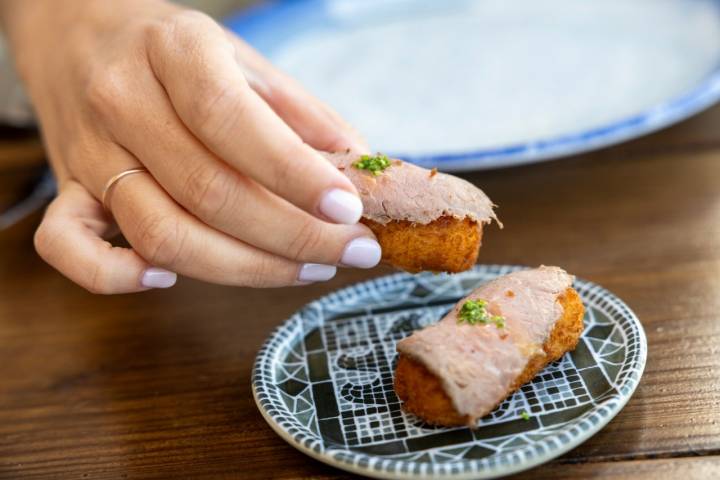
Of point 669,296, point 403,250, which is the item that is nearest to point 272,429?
point 403,250

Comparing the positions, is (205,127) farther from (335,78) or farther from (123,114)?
(335,78)

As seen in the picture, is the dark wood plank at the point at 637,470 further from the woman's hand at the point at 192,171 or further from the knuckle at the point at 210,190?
the knuckle at the point at 210,190

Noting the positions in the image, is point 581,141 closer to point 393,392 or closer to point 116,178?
point 393,392

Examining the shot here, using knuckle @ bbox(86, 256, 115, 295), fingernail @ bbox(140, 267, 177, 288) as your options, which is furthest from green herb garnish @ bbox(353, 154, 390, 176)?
knuckle @ bbox(86, 256, 115, 295)

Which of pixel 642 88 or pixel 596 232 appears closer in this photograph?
pixel 596 232

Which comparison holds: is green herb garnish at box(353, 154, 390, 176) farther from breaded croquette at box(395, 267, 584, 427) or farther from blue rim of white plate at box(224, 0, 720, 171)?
blue rim of white plate at box(224, 0, 720, 171)

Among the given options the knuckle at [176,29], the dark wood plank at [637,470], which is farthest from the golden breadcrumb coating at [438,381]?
the knuckle at [176,29]
